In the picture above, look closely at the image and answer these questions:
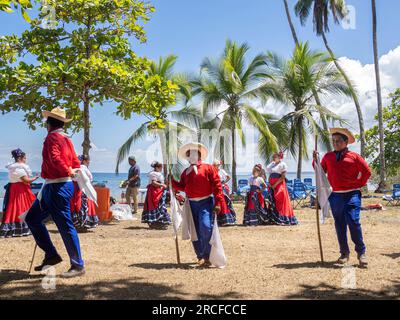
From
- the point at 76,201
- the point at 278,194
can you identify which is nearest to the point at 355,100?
the point at 278,194

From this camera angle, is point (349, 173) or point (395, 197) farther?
point (395, 197)

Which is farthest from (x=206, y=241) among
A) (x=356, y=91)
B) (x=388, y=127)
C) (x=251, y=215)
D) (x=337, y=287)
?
(x=388, y=127)

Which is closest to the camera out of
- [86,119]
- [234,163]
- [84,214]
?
[84,214]

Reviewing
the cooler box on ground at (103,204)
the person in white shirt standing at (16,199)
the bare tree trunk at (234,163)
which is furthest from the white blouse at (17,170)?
the bare tree trunk at (234,163)

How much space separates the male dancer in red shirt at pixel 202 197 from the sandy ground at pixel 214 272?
14.1 inches

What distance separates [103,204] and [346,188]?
770cm

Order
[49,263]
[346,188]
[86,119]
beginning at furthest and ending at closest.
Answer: [86,119], [346,188], [49,263]

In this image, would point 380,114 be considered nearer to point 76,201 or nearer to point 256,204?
point 256,204

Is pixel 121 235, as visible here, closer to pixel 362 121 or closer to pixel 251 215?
pixel 251 215

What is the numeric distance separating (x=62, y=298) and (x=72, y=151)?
186 centimetres

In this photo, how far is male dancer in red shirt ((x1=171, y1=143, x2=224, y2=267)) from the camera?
6.62m

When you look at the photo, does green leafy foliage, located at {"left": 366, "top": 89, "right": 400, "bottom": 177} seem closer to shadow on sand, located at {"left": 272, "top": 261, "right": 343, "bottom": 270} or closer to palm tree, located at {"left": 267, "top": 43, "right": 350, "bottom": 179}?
palm tree, located at {"left": 267, "top": 43, "right": 350, "bottom": 179}

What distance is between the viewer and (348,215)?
655 cm
